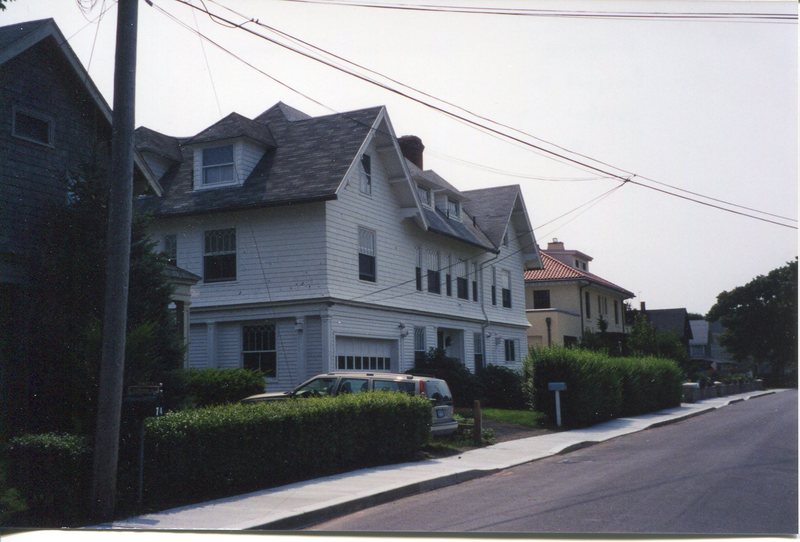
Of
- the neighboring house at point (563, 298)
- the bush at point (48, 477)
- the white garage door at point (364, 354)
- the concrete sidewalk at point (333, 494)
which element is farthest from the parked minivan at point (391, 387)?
the neighboring house at point (563, 298)

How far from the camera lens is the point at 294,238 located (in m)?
24.2

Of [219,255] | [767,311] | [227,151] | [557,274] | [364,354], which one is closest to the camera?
[767,311]

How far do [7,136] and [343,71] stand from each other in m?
6.42

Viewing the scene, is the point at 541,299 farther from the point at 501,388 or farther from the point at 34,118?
the point at 34,118

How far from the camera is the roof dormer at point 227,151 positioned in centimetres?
2517

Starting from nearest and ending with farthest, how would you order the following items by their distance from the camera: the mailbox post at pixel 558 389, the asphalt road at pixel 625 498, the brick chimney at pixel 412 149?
the asphalt road at pixel 625 498, the mailbox post at pixel 558 389, the brick chimney at pixel 412 149

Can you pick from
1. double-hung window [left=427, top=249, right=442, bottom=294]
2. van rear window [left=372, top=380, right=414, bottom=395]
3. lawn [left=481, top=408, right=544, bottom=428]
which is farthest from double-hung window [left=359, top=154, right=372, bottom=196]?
van rear window [left=372, top=380, right=414, bottom=395]

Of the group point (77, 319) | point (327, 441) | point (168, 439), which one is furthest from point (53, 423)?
point (327, 441)

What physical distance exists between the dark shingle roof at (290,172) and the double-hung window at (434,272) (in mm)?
6702

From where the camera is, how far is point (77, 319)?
14109 mm

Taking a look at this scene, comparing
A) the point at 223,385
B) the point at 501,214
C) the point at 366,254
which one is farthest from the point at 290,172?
the point at 501,214

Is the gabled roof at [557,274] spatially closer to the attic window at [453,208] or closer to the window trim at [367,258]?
the attic window at [453,208]

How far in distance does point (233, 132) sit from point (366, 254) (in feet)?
17.8

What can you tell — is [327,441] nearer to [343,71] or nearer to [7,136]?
[343,71]
